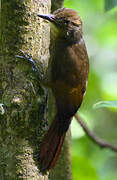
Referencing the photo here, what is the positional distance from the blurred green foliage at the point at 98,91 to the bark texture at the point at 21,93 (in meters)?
0.95

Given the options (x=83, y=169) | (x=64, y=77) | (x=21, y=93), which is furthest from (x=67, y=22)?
(x=83, y=169)

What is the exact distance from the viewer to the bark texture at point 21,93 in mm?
2520

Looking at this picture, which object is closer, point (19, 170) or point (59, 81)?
point (19, 170)

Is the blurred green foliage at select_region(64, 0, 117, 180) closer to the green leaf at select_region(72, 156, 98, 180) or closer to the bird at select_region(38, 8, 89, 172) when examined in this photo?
the green leaf at select_region(72, 156, 98, 180)

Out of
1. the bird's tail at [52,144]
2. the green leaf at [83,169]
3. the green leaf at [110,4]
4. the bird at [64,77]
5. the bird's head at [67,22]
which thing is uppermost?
the green leaf at [110,4]

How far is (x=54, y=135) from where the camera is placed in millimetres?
2816

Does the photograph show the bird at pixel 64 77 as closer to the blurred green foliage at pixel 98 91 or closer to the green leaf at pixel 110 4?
the green leaf at pixel 110 4

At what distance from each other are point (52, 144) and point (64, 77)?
20.8 inches

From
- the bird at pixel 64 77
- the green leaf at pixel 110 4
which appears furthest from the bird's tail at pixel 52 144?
the green leaf at pixel 110 4

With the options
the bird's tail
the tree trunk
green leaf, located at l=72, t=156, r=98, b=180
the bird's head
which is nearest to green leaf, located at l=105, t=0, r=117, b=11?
the bird's head

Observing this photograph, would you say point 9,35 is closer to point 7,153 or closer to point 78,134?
point 7,153

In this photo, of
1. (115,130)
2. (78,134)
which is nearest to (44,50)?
(78,134)

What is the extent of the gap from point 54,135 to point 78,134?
5.16 feet

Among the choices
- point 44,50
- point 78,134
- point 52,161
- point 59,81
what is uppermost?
point 44,50
